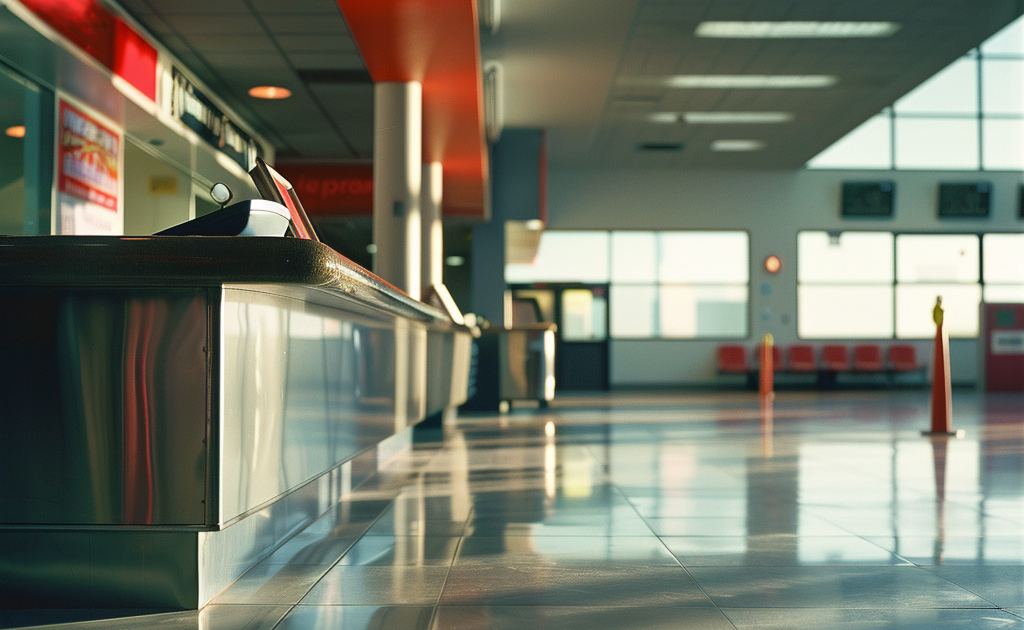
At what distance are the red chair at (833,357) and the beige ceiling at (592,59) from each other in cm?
429

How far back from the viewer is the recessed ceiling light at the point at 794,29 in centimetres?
877

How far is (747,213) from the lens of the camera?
15.8 metres

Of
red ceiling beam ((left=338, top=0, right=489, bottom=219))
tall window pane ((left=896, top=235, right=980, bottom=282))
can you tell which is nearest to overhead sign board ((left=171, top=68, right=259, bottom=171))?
red ceiling beam ((left=338, top=0, right=489, bottom=219))

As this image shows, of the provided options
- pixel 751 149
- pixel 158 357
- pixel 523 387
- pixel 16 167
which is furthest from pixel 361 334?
pixel 751 149

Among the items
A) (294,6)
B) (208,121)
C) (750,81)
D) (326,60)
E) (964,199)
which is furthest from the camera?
(964,199)

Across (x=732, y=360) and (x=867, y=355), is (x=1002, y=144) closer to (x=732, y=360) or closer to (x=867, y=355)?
(x=867, y=355)

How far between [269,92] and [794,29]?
5.32 metres

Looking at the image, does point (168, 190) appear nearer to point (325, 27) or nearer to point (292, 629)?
point (325, 27)

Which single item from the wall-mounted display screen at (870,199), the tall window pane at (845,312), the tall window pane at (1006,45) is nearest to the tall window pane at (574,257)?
the tall window pane at (845,312)

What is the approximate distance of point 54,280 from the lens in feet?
5.70

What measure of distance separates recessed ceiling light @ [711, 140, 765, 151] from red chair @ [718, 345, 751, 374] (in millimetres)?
3585

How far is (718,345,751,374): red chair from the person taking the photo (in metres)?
15.2

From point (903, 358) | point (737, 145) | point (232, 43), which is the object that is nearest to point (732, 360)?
point (903, 358)

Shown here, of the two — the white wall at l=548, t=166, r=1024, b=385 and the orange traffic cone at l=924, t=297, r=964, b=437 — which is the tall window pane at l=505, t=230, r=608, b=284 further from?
the orange traffic cone at l=924, t=297, r=964, b=437
